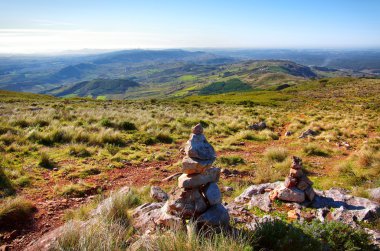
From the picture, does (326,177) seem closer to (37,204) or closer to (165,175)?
(165,175)

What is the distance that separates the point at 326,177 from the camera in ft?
30.9

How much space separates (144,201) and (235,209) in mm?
2412

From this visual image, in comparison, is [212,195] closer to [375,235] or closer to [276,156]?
[375,235]

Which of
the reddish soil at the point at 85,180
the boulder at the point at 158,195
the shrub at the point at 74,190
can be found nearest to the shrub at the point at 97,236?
the reddish soil at the point at 85,180

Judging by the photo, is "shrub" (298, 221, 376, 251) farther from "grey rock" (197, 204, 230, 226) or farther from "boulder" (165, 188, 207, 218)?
"boulder" (165, 188, 207, 218)

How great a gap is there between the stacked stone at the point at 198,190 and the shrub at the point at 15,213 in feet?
12.2

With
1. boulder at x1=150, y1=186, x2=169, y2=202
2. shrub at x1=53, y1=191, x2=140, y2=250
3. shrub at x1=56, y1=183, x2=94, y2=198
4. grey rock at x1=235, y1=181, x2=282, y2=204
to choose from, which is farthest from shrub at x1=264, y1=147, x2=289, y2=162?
shrub at x1=53, y1=191, x2=140, y2=250

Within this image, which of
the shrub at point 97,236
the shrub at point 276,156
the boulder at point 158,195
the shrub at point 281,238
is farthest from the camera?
the shrub at point 276,156

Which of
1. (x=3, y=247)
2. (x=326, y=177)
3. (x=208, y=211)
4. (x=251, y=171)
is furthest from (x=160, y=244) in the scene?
(x=326, y=177)

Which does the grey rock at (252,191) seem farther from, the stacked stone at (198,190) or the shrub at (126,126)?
the shrub at (126,126)

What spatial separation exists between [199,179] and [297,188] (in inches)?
123

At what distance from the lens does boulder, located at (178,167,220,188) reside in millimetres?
4902

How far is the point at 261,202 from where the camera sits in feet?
21.6

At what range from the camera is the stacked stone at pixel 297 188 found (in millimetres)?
6434
